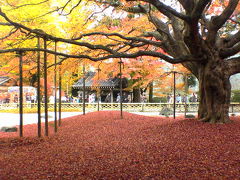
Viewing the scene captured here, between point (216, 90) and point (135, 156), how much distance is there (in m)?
4.74

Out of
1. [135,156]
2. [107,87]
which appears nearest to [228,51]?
[135,156]

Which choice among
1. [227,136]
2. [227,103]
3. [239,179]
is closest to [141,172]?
[239,179]

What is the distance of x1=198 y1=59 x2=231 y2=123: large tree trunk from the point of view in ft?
28.8

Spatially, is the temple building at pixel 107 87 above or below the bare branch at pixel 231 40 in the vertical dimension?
below

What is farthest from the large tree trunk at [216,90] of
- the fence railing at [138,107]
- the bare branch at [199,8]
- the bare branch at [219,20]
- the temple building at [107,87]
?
the temple building at [107,87]

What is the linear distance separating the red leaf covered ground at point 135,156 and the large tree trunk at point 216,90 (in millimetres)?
666

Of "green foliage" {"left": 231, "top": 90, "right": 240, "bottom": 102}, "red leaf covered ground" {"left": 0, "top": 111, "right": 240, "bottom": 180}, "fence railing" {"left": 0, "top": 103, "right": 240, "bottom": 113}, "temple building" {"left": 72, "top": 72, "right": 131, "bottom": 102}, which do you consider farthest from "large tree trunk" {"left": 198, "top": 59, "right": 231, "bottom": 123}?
"green foliage" {"left": 231, "top": 90, "right": 240, "bottom": 102}

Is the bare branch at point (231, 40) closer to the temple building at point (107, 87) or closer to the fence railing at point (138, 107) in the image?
the fence railing at point (138, 107)

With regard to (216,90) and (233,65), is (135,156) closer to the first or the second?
(216,90)

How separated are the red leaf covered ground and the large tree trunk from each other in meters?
0.67

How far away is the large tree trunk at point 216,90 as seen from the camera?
28.8 ft

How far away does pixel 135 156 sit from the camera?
18.9 feet

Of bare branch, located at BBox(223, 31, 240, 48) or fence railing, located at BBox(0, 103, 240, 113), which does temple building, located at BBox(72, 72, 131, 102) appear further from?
bare branch, located at BBox(223, 31, 240, 48)

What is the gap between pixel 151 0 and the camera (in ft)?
18.9
